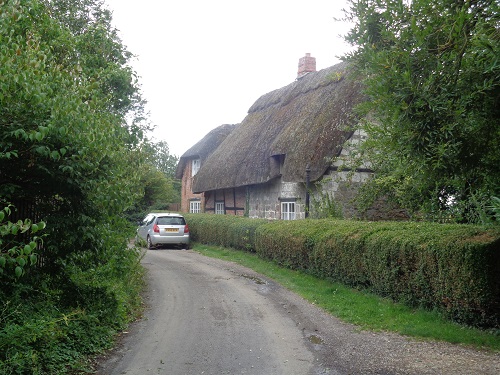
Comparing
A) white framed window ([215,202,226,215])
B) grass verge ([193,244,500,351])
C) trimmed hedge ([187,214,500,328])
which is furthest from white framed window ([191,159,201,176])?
grass verge ([193,244,500,351])

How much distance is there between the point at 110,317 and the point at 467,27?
5.62 m

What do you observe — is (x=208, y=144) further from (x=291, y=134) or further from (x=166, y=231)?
(x=291, y=134)

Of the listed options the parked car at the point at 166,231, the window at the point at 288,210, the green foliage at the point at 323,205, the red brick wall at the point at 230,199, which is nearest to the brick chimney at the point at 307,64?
the red brick wall at the point at 230,199

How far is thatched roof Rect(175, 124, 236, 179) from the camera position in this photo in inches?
1184

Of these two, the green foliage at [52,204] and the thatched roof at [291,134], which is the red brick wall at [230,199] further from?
the green foliage at [52,204]

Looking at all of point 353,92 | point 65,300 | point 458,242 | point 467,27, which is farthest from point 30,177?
point 353,92

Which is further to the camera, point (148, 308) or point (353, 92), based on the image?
point (353, 92)

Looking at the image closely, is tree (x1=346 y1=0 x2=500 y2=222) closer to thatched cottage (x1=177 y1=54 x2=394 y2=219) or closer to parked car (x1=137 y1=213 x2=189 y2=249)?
thatched cottage (x1=177 y1=54 x2=394 y2=219)

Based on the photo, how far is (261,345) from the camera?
6.25 m

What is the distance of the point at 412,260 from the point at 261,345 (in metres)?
3.12

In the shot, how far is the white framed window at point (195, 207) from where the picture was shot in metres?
29.6

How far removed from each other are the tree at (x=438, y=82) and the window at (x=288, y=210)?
12105mm

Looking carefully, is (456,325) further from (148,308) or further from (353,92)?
(353,92)

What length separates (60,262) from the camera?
578cm
